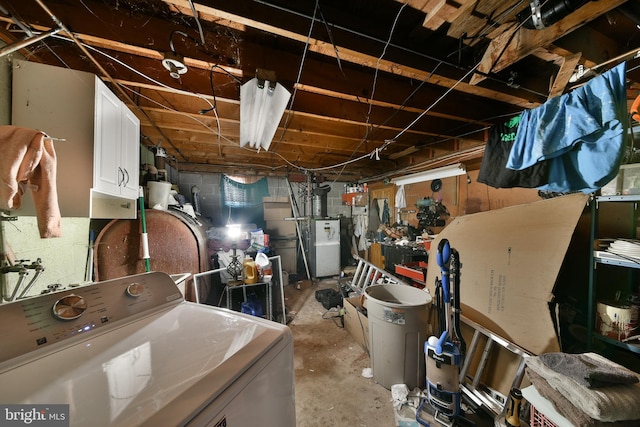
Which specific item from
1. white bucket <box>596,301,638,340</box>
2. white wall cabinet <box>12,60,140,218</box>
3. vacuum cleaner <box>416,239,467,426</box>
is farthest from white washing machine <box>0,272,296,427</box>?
white bucket <box>596,301,638,340</box>

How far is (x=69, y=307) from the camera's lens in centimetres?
88

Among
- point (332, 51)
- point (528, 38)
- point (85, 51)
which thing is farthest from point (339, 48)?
point (85, 51)

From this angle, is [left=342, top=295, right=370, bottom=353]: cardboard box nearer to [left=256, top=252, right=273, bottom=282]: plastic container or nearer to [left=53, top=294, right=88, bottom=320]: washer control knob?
[left=256, top=252, right=273, bottom=282]: plastic container

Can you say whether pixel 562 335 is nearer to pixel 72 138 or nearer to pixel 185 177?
pixel 72 138

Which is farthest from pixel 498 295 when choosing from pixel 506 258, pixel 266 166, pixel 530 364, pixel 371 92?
pixel 266 166

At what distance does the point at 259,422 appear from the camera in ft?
2.43

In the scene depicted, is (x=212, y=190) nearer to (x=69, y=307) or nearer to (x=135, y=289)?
(x=135, y=289)

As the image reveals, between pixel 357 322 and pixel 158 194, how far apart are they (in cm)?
282

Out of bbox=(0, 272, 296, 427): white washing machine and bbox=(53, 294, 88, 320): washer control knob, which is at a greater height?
bbox=(53, 294, 88, 320): washer control knob

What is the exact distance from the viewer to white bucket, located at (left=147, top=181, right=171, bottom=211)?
102 inches

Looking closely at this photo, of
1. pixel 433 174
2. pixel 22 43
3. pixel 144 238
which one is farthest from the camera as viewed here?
pixel 433 174

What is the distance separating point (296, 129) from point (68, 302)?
232cm

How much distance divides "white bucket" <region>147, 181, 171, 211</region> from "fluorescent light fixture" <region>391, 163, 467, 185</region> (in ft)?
12.3

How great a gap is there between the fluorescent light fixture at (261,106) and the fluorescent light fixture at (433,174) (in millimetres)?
2592
